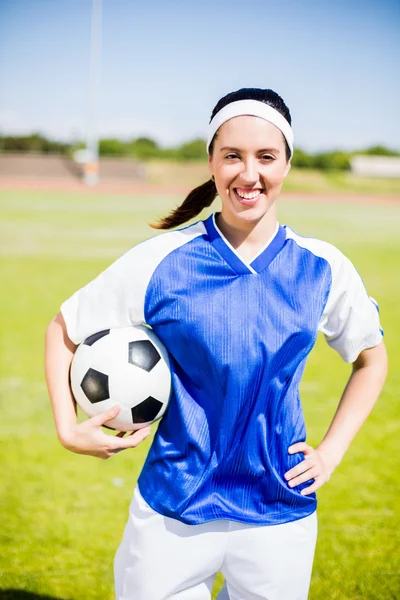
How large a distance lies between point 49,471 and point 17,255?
32.3 ft

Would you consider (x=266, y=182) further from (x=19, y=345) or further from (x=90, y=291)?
(x=19, y=345)

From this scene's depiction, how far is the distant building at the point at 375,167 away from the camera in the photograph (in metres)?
54.9

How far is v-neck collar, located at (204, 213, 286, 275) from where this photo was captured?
1925mm

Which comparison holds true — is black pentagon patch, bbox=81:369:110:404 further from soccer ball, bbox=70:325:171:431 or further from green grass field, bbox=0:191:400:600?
green grass field, bbox=0:191:400:600

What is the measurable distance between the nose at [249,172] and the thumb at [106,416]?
792mm

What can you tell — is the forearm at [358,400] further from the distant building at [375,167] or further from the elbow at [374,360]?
the distant building at [375,167]

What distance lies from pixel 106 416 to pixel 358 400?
83cm

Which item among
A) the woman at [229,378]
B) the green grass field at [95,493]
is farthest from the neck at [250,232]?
the green grass field at [95,493]

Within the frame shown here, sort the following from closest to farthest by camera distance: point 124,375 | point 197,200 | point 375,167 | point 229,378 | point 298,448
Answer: point 229,378 → point 298,448 → point 124,375 → point 197,200 → point 375,167

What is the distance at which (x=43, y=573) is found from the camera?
3295 millimetres

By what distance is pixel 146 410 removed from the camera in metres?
2.02

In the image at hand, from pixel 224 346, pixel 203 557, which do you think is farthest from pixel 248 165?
pixel 203 557

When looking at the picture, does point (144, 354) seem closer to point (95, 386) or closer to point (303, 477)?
point (95, 386)

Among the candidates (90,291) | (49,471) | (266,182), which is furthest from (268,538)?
(49,471)
